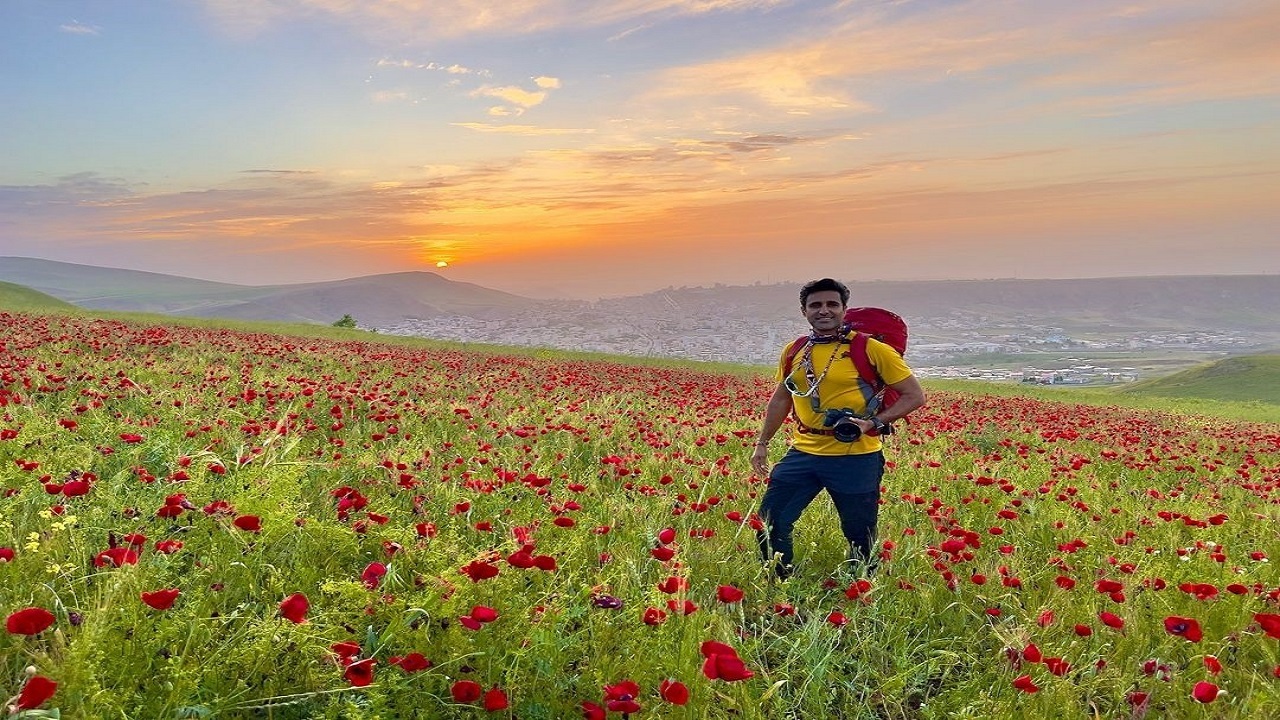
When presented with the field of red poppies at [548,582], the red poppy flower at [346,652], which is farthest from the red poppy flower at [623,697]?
the red poppy flower at [346,652]

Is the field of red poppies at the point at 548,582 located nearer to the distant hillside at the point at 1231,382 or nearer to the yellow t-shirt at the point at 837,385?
the yellow t-shirt at the point at 837,385

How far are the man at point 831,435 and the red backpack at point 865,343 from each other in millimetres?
41

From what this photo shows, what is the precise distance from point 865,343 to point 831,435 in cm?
65

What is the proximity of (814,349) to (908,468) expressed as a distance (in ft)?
11.5

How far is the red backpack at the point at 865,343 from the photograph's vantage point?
15.5ft

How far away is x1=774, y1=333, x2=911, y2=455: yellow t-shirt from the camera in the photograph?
4.69 m

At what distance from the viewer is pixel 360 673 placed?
215cm

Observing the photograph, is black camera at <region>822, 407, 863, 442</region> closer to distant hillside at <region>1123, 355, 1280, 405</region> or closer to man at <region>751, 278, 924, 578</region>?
man at <region>751, 278, 924, 578</region>

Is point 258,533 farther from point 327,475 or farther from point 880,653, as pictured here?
point 880,653

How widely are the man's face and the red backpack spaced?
15 centimetres

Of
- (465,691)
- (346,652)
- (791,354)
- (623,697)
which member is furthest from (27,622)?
(791,354)

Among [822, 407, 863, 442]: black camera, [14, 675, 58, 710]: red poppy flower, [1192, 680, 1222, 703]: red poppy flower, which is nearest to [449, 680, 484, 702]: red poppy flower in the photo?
[14, 675, 58, 710]: red poppy flower

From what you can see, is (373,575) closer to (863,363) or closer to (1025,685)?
(1025,685)

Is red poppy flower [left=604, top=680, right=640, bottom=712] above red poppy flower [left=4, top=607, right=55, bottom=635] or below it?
below
